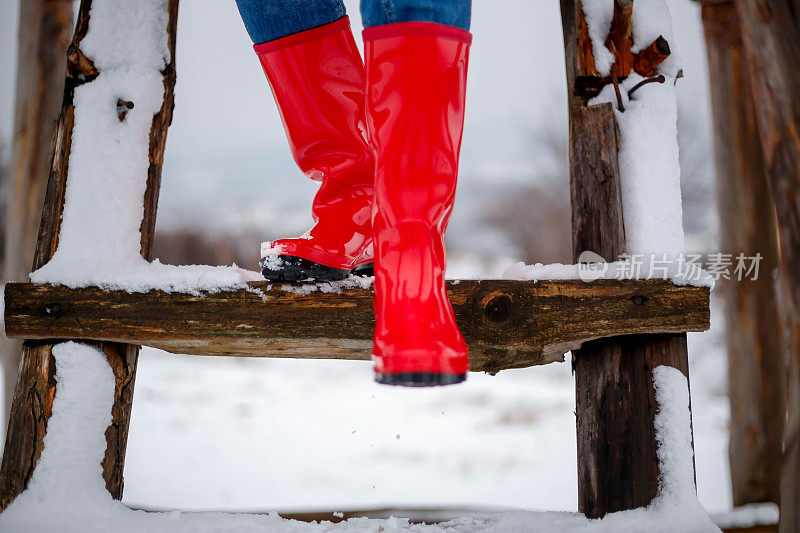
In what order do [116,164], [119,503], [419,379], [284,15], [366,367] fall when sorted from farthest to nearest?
1. [366,367]
2. [116,164]
3. [119,503]
4. [284,15]
5. [419,379]

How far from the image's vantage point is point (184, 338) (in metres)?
1.06

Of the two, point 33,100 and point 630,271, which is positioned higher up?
point 33,100

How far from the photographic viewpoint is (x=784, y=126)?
1262mm

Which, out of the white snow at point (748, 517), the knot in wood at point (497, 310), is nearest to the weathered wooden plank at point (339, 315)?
the knot in wood at point (497, 310)

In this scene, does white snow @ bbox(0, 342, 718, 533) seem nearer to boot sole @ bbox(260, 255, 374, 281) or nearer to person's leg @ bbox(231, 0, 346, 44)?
boot sole @ bbox(260, 255, 374, 281)

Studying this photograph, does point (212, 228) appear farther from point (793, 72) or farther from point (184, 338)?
point (793, 72)

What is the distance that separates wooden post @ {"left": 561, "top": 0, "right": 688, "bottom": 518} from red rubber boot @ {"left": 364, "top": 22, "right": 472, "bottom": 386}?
56 centimetres

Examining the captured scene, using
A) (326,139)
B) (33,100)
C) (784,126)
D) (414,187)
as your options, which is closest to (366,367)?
(33,100)

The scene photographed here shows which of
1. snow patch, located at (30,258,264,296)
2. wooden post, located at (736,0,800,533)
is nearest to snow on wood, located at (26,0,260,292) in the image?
snow patch, located at (30,258,264,296)

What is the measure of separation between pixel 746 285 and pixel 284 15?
2.58 meters

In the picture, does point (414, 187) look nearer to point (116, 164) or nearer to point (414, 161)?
point (414, 161)

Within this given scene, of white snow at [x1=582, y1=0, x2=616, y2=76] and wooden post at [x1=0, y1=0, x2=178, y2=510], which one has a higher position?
white snow at [x1=582, y1=0, x2=616, y2=76]

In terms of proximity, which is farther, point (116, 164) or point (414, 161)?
point (116, 164)

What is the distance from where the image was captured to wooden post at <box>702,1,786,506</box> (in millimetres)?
2592
